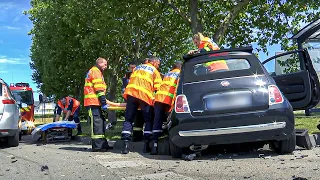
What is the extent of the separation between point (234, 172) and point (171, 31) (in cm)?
2042

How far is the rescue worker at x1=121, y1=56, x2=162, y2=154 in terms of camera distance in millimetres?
7859

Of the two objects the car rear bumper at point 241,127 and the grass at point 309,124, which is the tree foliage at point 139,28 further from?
the car rear bumper at point 241,127

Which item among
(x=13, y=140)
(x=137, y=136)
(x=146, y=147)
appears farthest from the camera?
(x=13, y=140)

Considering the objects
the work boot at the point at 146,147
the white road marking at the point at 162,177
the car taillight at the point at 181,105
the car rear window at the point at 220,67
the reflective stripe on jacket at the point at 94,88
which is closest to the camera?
the white road marking at the point at 162,177

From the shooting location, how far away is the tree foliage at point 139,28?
16.8 m

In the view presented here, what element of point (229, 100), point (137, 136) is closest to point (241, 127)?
point (229, 100)

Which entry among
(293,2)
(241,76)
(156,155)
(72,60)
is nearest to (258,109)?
(241,76)

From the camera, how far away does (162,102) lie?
7.67 meters

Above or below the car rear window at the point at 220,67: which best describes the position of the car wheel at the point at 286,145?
below

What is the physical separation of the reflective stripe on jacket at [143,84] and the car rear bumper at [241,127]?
5.99 ft

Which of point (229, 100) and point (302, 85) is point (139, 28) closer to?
point (302, 85)

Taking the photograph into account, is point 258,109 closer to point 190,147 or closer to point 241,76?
point 241,76

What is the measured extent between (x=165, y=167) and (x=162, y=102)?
1891 mm

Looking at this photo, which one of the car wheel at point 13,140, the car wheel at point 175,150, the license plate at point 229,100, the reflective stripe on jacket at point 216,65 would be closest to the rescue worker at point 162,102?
the car wheel at point 175,150
